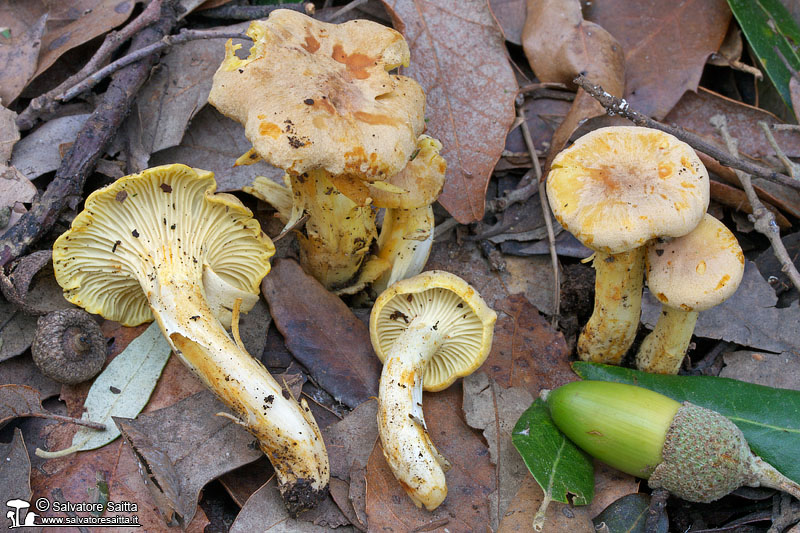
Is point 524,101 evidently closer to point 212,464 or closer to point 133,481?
point 212,464

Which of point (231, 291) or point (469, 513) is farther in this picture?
point (231, 291)

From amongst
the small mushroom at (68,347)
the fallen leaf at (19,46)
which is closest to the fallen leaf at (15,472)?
the small mushroom at (68,347)

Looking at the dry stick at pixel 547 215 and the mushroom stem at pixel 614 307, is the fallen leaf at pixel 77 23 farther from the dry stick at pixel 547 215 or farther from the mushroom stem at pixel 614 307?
the mushroom stem at pixel 614 307

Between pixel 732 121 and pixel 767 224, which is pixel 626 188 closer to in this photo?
pixel 767 224

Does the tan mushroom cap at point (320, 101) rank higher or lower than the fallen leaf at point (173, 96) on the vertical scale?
higher

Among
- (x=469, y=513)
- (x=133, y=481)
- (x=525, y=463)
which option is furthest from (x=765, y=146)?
(x=133, y=481)

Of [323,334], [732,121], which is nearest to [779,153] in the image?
[732,121]
